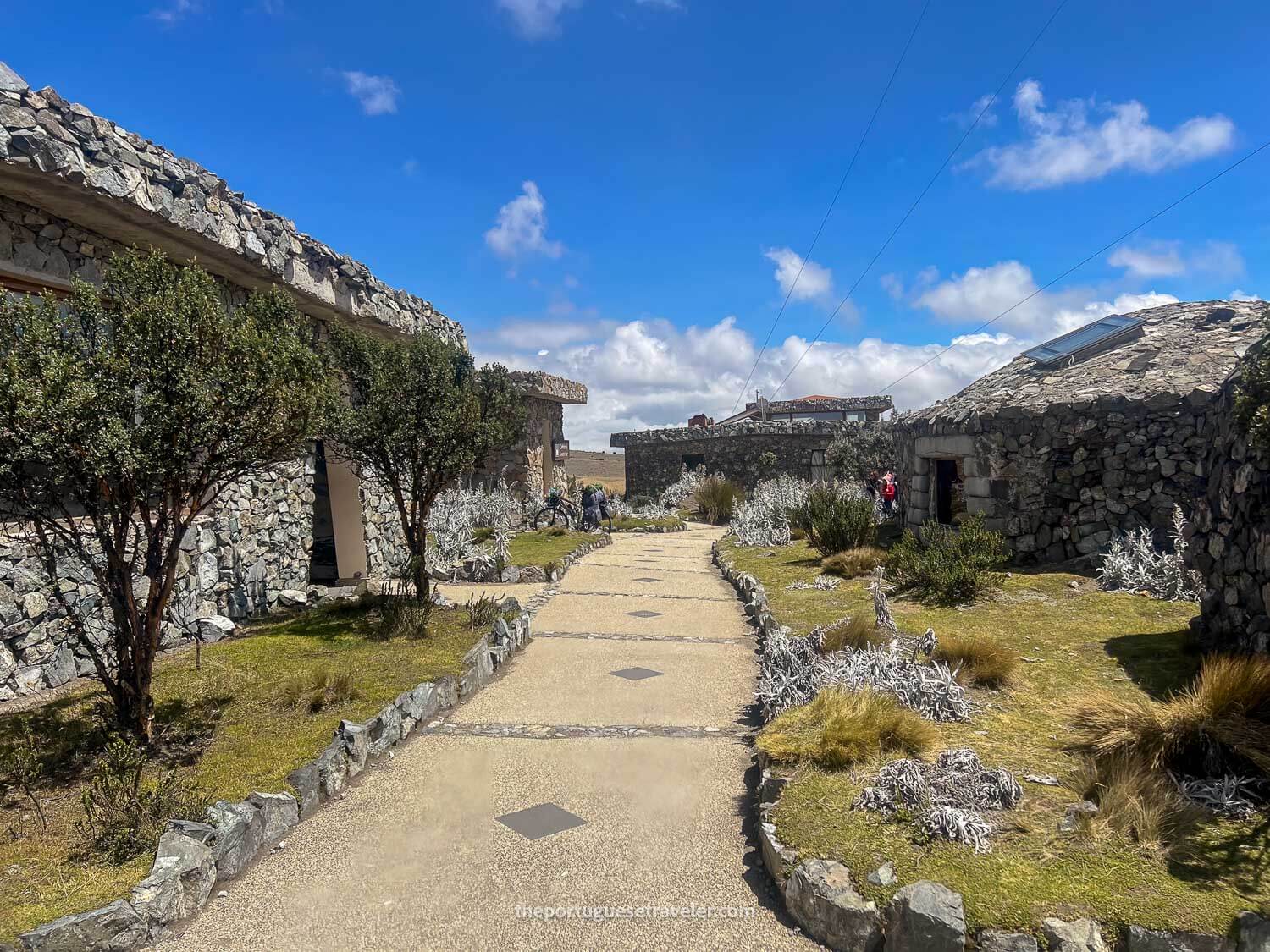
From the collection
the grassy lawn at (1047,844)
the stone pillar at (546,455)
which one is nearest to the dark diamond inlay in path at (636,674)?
the grassy lawn at (1047,844)

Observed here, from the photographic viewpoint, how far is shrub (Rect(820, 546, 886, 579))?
12531 millimetres

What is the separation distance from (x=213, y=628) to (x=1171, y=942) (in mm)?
8770

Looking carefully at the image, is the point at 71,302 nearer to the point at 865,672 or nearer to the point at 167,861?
the point at 167,861

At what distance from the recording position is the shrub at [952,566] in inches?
397

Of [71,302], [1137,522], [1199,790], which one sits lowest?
[1199,790]

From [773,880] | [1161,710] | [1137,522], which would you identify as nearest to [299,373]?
→ [773,880]

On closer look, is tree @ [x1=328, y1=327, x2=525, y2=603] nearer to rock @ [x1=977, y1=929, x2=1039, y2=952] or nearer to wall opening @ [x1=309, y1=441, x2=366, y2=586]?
wall opening @ [x1=309, y1=441, x2=366, y2=586]

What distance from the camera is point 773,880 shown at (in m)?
4.14

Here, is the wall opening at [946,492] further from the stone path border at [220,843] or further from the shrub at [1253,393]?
the stone path border at [220,843]

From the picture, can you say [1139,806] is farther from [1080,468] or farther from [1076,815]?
[1080,468]

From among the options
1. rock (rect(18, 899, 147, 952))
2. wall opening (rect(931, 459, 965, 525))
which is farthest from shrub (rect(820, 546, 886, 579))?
rock (rect(18, 899, 147, 952))

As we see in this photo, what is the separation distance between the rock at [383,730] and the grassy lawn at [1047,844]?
2.97 m

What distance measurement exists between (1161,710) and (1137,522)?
290 inches

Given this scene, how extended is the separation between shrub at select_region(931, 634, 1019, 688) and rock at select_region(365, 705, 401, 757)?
4464mm
